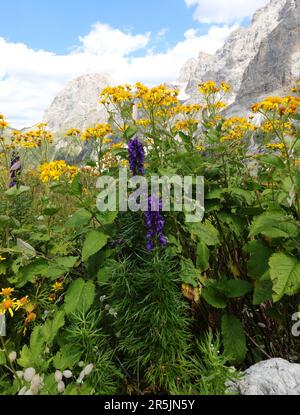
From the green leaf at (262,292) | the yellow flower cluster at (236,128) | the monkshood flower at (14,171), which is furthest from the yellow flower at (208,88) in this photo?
the green leaf at (262,292)

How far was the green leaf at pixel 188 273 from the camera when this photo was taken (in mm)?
2412

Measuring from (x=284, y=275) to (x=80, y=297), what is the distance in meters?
1.15

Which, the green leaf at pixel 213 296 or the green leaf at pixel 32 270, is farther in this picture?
the green leaf at pixel 32 270

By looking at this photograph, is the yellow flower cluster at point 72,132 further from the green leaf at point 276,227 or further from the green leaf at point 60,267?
the green leaf at point 276,227

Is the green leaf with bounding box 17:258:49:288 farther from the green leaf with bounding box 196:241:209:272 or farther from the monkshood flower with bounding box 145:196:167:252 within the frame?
the green leaf with bounding box 196:241:209:272

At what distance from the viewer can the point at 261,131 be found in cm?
384

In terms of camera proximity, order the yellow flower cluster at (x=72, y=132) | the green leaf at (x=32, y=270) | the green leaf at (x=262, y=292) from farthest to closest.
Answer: the yellow flower cluster at (x=72, y=132) < the green leaf at (x=32, y=270) < the green leaf at (x=262, y=292)

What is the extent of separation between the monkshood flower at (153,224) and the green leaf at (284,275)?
0.58 metres

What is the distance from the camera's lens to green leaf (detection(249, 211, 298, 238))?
220 cm

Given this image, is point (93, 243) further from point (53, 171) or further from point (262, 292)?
point (53, 171)

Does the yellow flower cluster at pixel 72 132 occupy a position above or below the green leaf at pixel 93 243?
above

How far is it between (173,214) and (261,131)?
168cm

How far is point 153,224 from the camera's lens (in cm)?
231
